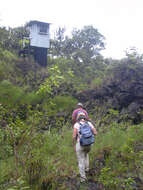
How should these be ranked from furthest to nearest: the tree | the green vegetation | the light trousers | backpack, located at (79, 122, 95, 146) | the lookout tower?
1. the tree
2. the lookout tower
3. the light trousers
4. backpack, located at (79, 122, 95, 146)
5. the green vegetation

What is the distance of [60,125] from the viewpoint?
725cm

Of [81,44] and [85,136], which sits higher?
[81,44]

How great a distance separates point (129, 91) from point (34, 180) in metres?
8.14

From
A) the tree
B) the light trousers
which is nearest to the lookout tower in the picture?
the tree

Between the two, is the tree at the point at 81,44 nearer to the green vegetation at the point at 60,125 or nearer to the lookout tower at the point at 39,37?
the lookout tower at the point at 39,37

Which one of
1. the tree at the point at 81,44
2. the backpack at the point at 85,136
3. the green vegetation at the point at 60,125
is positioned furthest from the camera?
the tree at the point at 81,44

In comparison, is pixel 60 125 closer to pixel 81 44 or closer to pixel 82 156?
pixel 82 156

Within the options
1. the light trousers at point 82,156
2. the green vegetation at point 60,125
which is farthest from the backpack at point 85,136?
the green vegetation at point 60,125

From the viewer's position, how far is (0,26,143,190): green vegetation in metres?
2.94

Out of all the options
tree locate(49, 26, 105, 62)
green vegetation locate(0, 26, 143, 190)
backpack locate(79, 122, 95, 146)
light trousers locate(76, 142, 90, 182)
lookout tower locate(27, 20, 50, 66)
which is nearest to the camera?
green vegetation locate(0, 26, 143, 190)

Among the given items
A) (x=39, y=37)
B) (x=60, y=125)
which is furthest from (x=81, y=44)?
(x=60, y=125)

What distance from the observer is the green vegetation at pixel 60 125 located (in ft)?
9.63

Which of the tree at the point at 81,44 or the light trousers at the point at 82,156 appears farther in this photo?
the tree at the point at 81,44

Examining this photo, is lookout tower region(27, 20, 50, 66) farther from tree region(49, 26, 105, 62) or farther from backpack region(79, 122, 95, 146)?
backpack region(79, 122, 95, 146)
